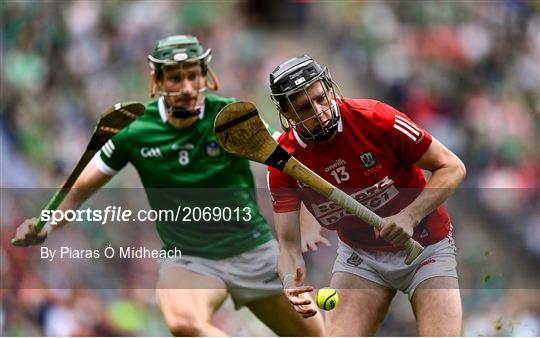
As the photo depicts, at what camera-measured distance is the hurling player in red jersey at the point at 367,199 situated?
5520 millimetres

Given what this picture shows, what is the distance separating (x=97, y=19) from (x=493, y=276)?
6.69 meters

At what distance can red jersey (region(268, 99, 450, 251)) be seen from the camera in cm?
556

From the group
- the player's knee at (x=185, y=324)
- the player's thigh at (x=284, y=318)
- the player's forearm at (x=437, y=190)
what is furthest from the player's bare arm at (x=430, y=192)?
the player's knee at (x=185, y=324)

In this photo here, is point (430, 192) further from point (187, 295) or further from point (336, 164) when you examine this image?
point (187, 295)

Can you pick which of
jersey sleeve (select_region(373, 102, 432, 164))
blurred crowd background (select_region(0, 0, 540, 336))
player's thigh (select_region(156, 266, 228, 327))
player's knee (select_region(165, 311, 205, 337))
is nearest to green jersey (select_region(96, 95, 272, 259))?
player's thigh (select_region(156, 266, 228, 327))

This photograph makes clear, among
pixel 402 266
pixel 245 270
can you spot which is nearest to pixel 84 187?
pixel 245 270

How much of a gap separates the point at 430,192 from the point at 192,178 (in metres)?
1.38

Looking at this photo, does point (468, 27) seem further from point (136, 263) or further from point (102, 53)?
point (136, 263)

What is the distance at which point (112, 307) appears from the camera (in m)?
9.54

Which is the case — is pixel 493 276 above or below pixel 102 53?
above

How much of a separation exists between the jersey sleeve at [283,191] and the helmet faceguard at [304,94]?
0.26m

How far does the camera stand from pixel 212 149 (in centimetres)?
644

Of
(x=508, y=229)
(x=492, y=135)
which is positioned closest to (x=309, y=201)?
(x=508, y=229)

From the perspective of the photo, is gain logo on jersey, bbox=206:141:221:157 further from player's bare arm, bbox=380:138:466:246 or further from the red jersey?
player's bare arm, bbox=380:138:466:246
